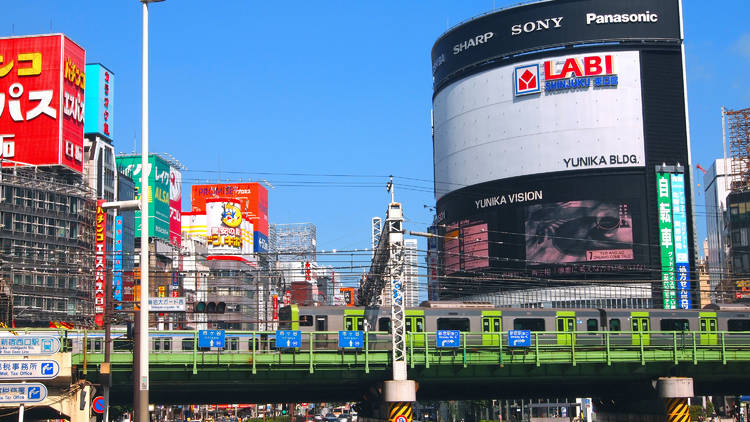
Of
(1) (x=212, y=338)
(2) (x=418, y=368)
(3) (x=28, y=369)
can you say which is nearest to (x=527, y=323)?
(2) (x=418, y=368)

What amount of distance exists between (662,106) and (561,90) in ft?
46.6

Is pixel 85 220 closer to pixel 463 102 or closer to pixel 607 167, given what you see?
pixel 463 102

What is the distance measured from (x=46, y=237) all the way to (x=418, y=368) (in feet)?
269

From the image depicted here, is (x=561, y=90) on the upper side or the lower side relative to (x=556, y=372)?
upper

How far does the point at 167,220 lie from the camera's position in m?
178

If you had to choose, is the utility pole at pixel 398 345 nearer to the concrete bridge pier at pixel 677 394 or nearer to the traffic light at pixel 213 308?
the traffic light at pixel 213 308

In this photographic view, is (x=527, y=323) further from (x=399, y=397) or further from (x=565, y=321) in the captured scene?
(x=399, y=397)

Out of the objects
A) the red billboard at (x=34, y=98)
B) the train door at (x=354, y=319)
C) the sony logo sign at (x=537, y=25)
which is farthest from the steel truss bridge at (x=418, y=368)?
the sony logo sign at (x=537, y=25)

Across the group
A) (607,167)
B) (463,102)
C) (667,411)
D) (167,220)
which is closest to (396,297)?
(667,411)

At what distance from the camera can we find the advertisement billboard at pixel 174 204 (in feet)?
597

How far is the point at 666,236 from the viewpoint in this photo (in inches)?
4946

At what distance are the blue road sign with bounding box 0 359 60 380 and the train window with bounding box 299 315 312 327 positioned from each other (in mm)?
21806

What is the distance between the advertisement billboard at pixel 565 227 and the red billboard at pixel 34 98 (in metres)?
53.6

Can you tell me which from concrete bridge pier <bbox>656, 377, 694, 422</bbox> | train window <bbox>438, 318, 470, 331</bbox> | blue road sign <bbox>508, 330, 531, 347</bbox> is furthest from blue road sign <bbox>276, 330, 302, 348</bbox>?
concrete bridge pier <bbox>656, 377, 694, 422</bbox>
